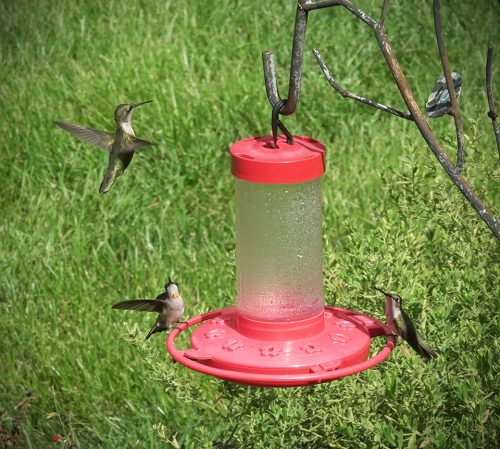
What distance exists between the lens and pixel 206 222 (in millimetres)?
5762

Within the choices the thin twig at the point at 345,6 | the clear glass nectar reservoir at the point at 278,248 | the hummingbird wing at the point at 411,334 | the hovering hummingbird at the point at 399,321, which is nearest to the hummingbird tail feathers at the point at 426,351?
the hummingbird wing at the point at 411,334

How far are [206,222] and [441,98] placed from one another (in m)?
3.44

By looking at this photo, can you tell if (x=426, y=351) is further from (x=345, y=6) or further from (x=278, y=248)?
(x=345, y=6)

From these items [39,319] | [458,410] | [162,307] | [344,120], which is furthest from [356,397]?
[344,120]

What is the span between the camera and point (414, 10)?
7.96 m

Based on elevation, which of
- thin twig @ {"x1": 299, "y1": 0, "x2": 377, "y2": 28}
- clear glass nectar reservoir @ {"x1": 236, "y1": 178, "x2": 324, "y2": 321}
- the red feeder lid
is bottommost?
clear glass nectar reservoir @ {"x1": 236, "y1": 178, "x2": 324, "y2": 321}

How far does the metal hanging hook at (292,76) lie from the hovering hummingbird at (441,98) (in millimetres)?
292

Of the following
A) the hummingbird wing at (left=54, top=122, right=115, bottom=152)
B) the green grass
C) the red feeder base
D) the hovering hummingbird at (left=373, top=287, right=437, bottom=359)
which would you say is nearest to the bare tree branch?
the red feeder base

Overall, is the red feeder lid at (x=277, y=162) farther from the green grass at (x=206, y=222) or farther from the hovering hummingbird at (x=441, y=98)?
the green grass at (x=206, y=222)

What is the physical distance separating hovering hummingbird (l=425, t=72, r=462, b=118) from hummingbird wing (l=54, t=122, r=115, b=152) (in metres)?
1.31

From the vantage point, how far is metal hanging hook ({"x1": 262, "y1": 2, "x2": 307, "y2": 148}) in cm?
228

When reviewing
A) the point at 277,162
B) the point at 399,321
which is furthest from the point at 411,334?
the point at 277,162

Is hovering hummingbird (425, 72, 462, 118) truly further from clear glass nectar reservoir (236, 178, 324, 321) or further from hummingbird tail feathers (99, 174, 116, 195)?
hummingbird tail feathers (99, 174, 116, 195)

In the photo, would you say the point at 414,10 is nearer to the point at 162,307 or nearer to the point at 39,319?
the point at 39,319
